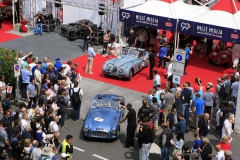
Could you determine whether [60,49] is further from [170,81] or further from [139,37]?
[170,81]

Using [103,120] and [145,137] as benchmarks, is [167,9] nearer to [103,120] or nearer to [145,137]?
[103,120]

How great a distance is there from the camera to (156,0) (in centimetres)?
2391

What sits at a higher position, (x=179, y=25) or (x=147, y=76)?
(x=179, y=25)

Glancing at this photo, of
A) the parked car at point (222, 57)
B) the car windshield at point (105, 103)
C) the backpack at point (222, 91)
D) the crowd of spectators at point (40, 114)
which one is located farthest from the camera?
the parked car at point (222, 57)

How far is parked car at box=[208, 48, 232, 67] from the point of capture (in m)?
→ 23.0

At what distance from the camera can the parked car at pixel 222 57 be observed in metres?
23.0

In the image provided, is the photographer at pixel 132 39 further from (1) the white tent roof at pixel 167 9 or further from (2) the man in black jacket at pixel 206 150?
(2) the man in black jacket at pixel 206 150

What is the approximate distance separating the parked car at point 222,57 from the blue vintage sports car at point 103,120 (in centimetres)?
920

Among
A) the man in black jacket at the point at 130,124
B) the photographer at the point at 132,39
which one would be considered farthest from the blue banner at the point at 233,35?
the man in black jacket at the point at 130,124

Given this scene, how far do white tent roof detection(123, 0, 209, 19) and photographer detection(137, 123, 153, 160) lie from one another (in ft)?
34.9

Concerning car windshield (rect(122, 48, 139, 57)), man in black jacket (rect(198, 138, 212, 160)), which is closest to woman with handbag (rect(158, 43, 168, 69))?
car windshield (rect(122, 48, 139, 57))

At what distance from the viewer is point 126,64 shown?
20.8m

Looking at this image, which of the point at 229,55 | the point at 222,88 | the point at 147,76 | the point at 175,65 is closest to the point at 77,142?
→ the point at 175,65

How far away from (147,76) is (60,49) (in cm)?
622
